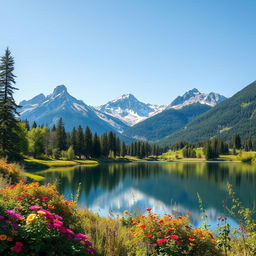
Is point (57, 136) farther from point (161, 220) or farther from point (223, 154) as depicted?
point (223, 154)

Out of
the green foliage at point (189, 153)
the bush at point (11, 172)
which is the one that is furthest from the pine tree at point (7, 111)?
the green foliage at point (189, 153)

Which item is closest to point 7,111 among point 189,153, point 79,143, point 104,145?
point 79,143

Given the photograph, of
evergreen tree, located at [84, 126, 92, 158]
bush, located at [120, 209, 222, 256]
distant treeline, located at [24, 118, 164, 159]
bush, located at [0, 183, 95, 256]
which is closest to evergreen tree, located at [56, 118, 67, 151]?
distant treeline, located at [24, 118, 164, 159]

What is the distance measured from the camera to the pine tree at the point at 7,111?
4134cm

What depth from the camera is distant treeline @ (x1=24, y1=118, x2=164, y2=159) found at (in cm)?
8656

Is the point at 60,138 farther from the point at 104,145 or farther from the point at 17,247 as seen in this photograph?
the point at 17,247

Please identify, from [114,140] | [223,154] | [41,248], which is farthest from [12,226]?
[223,154]

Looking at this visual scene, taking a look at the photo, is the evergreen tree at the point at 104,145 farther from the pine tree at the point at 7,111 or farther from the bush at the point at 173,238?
the bush at the point at 173,238

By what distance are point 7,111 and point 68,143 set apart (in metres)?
81.7

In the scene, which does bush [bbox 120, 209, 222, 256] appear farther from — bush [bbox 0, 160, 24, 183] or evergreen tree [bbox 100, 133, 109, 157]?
evergreen tree [bbox 100, 133, 109, 157]

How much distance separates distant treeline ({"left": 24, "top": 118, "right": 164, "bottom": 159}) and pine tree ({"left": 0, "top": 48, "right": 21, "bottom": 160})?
40.2 meters

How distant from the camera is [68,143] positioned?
123125 mm

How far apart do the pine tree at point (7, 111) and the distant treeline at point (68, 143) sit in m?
40.2

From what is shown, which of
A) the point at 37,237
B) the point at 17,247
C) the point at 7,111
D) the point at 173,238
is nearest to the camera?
the point at 17,247
